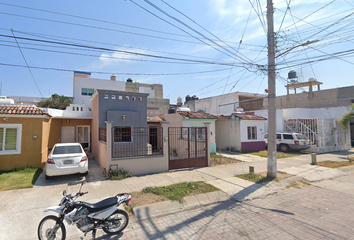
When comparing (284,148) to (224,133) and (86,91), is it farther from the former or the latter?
(86,91)

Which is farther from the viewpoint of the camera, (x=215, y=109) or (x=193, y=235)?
(x=215, y=109)

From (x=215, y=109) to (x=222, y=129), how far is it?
8.28 metres

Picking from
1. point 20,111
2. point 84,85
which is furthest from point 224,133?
point 84,85

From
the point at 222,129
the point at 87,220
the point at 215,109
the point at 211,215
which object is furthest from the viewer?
the point at 215,109

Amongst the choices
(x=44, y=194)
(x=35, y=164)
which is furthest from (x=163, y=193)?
(x=35, y=164)

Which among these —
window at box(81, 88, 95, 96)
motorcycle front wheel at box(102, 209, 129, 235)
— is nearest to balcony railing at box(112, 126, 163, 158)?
motorcycle front wheel at box(102, 209, 129, 235)

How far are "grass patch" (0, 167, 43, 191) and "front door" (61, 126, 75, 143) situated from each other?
246 inches

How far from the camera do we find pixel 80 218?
12.3ft

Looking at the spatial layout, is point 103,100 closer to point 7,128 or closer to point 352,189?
point 7,128

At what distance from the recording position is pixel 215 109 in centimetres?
2670

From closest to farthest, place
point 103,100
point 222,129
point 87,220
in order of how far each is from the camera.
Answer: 1. point 87,220
2. point 103,100
3. point 222,129

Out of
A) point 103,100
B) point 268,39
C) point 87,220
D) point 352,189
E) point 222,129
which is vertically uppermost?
point 268,39

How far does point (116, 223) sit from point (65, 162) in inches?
183

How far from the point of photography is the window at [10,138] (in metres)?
8.72
